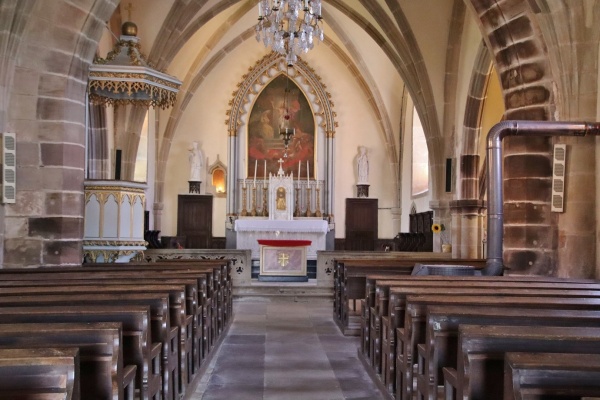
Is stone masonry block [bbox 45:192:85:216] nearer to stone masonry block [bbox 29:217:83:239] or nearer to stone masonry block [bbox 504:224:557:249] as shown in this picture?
stone masonry block [bbox 29:217:83:239]

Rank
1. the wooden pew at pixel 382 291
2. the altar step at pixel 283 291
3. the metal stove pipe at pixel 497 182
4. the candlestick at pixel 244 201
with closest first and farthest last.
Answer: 1. the wooden pew at pixel 382 291
2. the metal stove pipe at pixel 497 182
3. the altar step at pixel 283 291
4. the candlestick at pixel 244 201

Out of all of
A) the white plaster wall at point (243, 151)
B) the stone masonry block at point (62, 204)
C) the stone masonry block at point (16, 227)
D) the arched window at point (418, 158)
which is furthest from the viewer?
the white plaster wall at point (243, 151)

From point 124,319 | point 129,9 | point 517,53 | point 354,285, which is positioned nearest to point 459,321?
point 124,319

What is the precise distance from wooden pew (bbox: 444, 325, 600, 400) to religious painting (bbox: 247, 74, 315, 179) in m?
18.6

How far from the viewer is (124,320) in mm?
3537

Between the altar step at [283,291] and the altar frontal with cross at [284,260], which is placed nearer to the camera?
the altar step at [283,291]

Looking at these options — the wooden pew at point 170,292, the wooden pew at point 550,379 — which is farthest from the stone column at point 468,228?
the wooden pew at point 550,379

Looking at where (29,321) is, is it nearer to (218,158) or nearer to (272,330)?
(272,330)

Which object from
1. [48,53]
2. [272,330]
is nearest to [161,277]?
[272,330]

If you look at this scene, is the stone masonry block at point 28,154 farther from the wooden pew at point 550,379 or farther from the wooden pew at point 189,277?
the wooden pew at point 550,379

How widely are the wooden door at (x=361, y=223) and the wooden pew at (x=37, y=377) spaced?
1922 centimetres

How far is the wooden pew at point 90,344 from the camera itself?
2875mm

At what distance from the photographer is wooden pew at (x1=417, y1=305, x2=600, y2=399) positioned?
356 centimetres

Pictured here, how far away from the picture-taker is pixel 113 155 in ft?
52.4
